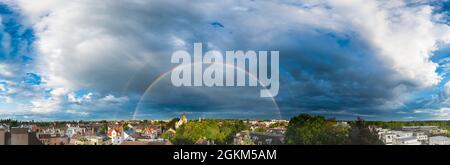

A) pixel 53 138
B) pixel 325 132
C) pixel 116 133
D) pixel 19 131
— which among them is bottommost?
pixel 53 138

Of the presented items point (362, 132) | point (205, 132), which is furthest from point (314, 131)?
point (205, 132)

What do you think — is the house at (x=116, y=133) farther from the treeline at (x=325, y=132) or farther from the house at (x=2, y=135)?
the treeline at (x=325, y=132)

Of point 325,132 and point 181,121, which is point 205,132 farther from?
point 325,132

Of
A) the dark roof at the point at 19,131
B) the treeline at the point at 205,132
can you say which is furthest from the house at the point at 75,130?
the dark roof at the point at 19,131

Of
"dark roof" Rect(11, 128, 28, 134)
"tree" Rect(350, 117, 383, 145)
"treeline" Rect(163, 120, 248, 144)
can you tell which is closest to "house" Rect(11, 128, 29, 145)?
"dark roof" Rect(11, 128, 28, 134)

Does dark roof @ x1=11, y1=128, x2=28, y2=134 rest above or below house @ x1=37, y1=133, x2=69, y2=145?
above

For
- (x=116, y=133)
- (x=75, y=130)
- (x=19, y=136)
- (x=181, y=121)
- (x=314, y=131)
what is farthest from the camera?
(x=181, y=121)

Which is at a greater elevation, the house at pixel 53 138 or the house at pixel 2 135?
the house at pixel 2 135

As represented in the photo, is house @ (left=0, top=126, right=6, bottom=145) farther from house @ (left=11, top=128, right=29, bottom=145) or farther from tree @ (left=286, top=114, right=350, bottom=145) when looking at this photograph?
tree @ (left=286, top=114, right=350, bottom=145)
